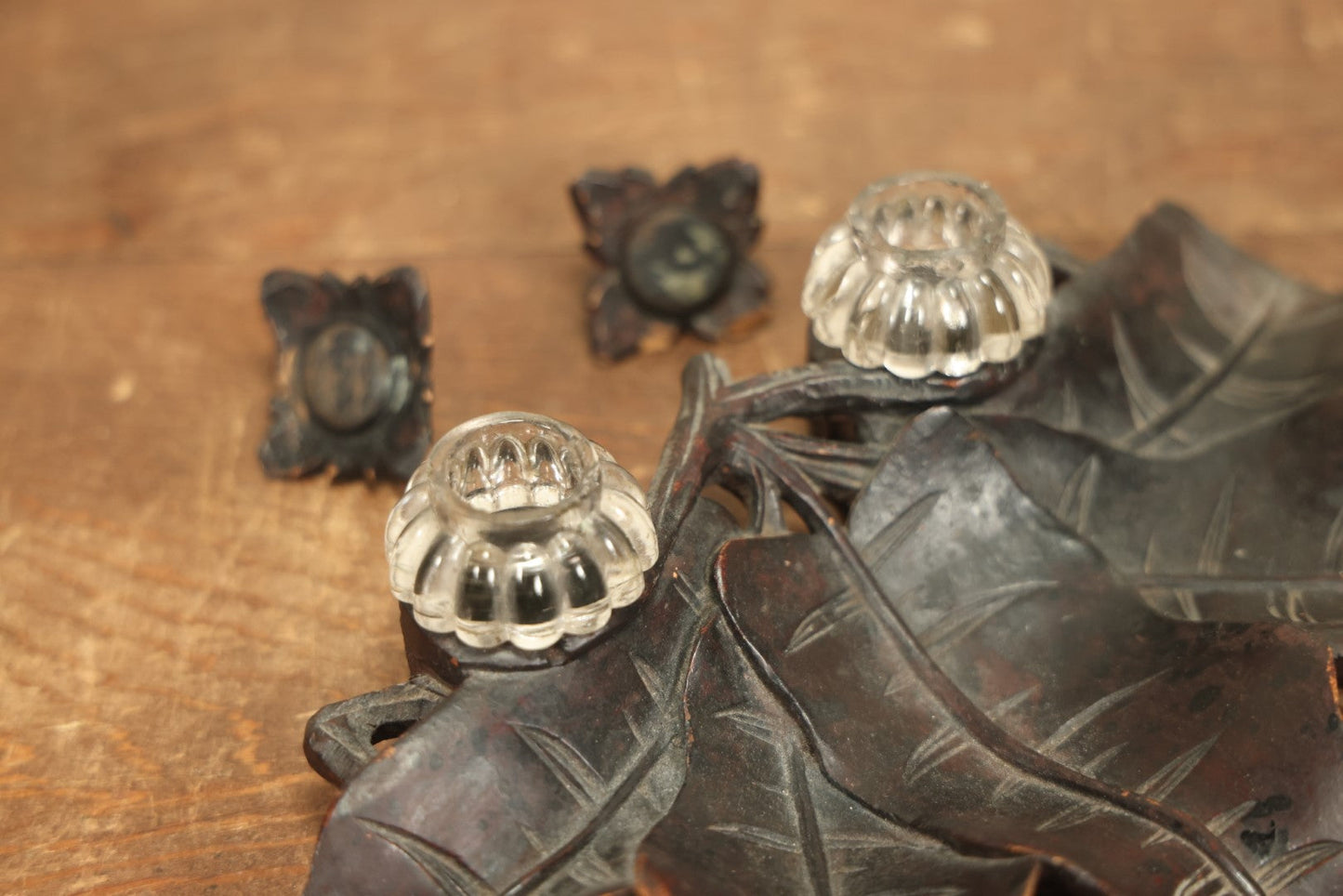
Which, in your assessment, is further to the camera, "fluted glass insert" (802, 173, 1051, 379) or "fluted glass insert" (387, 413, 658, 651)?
"fluted glass insert" (802, 173, 1051, 379)

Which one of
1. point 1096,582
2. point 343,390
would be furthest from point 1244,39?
point 343,390

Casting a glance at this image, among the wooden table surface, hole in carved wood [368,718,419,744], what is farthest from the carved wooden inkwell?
the wooden table surface

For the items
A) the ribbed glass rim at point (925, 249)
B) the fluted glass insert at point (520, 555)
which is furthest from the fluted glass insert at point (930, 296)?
the fluted glass insert at point (520, 555)

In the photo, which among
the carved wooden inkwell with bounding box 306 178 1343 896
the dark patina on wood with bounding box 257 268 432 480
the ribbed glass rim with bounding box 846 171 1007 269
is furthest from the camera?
the dark patina on wood with bounding box 257 268 432 480

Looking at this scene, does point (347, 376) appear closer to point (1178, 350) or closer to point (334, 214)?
point (334, 214)

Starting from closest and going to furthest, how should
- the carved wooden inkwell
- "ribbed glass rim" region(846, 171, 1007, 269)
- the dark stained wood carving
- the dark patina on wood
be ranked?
the carved wooden inkwell
"ribbed glass rim" region(846, 171, 1007, 269)
the dark patina on wood
the dark stained wood carving

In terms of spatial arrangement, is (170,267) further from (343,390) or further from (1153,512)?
(1153,512)

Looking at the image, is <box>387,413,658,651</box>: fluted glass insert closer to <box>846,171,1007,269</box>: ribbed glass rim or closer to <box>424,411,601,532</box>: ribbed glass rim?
<box>424,411,601,532</box>: ribbed glass rim
